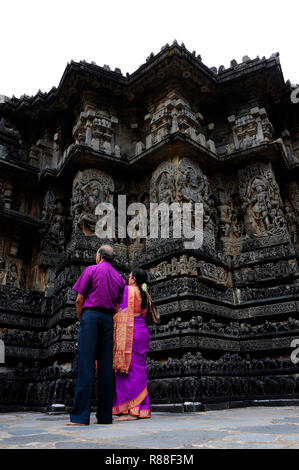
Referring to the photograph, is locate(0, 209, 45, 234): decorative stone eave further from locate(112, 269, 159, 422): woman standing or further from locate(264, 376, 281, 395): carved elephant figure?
locate(264, 376, 281, 395): carved elephant figure

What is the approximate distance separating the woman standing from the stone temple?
1.77 m

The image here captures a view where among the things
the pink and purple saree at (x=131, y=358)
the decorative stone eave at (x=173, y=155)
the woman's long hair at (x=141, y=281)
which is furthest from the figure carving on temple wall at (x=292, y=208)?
the pink and purple saree at (x=131, y=358)

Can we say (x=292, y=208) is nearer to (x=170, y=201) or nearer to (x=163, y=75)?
(x=170, y=201)

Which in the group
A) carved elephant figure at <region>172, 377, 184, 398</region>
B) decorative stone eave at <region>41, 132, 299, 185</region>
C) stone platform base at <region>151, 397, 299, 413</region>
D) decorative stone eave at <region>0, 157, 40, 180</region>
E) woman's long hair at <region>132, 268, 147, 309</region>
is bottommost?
stone platform base at <region>151, 397, 299, 413</region>

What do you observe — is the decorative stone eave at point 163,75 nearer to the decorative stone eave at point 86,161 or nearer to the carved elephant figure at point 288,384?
the decorative stone eave at point 86,161

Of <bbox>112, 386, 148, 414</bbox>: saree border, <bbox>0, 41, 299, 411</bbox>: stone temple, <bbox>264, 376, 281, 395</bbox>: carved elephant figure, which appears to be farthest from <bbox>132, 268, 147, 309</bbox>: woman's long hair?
<bbox>264, 376, 281, 395</bbox>: carved elephant figure

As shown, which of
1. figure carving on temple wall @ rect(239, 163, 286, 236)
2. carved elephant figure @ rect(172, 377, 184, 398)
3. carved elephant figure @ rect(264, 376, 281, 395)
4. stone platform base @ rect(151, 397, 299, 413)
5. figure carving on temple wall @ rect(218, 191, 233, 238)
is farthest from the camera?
figure carving on temple wall @ rect(218, 191, 233, 238)

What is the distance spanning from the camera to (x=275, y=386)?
293 inches

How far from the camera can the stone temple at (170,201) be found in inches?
298

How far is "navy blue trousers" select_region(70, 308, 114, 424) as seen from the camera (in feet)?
12.0

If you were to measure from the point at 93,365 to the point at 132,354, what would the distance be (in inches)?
51.8

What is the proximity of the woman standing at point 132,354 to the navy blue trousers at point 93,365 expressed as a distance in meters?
0.90

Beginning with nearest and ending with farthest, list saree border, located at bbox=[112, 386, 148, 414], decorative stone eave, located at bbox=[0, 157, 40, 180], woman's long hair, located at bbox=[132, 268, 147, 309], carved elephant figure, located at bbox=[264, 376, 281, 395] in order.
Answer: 1. saree border, located at bbox=[112, 386, 148, 414]
2. woman's long hair, located at bbox=[132, 268, 147, 309]
3. carved elephant figure, located at bbox=[264, 376, 281, 395]
4. decorative stone eave, located at bbox=[0, 157, 40, 180]
